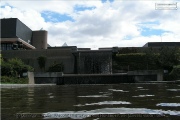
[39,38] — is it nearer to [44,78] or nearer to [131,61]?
[131,61]

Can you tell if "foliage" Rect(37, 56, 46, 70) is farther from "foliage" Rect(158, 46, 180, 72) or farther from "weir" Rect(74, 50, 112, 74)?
"foliage" Rect(158, 46, 180, 72)

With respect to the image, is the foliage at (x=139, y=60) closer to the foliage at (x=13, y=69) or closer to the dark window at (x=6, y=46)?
the foliage at (x=13, y=69)

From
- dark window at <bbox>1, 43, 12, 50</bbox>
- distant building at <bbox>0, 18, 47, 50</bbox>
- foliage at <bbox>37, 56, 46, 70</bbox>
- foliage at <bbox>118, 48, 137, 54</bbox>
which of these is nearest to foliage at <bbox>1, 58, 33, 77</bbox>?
foliage at <bbox>37, 56, 46, 70</bbox>

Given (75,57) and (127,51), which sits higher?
(127,51)

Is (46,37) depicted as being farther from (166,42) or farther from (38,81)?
(38,81)

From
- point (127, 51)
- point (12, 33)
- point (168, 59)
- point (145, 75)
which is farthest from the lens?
point (12, 33)

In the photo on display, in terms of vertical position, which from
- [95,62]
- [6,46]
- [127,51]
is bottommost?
[95,62]

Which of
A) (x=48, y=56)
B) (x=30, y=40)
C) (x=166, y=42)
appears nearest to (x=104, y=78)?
(x=48, y=56)

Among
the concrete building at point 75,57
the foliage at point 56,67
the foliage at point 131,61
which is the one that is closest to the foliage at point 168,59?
the foliage at point 131,61

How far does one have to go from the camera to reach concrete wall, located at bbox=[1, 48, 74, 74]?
2041 inches

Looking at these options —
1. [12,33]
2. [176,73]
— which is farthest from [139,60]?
[12,33]

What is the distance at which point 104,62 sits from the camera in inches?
1895

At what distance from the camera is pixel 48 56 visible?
5334 centimetres

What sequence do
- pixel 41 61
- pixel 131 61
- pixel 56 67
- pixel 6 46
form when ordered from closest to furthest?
pixel 56 67 < pixel 41 61 < pixel 131 61 < pixel 6 46
